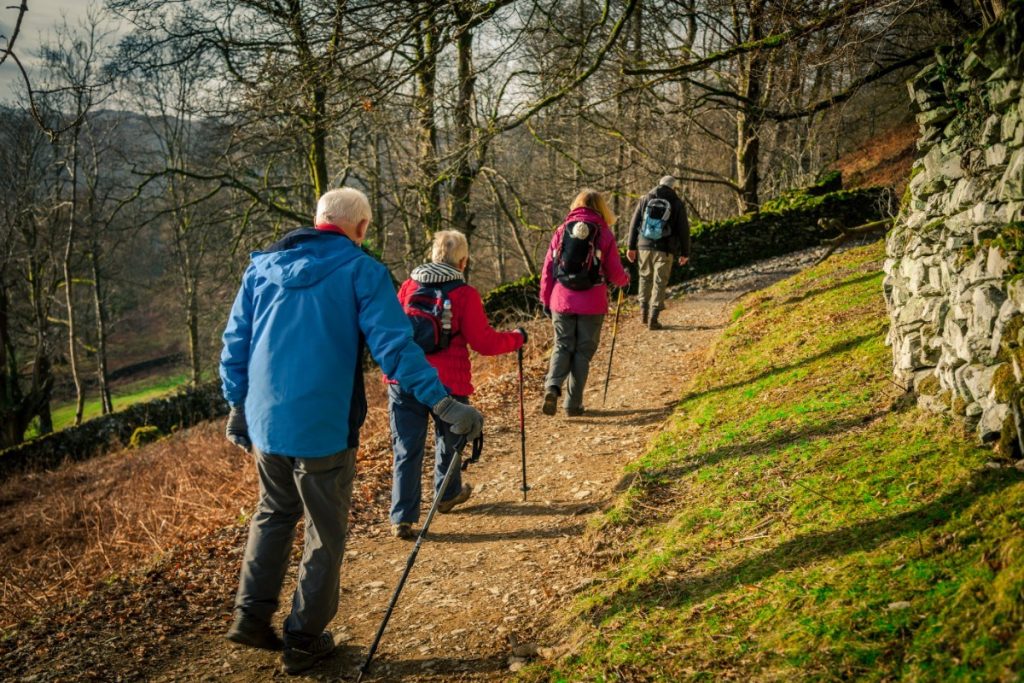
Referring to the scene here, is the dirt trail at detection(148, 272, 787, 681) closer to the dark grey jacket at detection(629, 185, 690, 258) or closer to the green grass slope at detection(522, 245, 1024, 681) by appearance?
the green grass slope at detection(522, 245, 1024, 681)

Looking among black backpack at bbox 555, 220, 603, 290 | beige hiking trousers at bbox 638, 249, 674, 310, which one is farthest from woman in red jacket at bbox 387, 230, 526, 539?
beige hiking trousers at bbox 638, 249, 674, 310

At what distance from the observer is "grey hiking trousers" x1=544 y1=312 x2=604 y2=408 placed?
650cm

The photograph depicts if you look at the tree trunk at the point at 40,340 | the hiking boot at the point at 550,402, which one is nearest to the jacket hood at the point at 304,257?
A: the hiking boot at the point at 550,402

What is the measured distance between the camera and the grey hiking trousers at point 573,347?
6496 mm

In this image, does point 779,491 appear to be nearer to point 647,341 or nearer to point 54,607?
point 54,607

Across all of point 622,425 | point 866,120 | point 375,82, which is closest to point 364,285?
point 622,425

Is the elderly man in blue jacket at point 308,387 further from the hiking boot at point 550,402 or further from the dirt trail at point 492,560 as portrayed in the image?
the hiking boot at point 550,402

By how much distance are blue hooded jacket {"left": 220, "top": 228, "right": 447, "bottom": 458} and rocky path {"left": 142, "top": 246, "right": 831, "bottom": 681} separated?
1.26 meters

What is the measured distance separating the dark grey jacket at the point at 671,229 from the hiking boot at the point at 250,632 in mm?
7068

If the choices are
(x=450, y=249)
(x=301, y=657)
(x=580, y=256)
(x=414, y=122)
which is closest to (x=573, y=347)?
(x=580, y=256)

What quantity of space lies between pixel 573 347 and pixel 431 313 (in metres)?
2.38

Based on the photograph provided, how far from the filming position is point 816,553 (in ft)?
10.3

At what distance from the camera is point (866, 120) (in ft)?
86.0

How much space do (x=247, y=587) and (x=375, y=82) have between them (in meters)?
5.90
